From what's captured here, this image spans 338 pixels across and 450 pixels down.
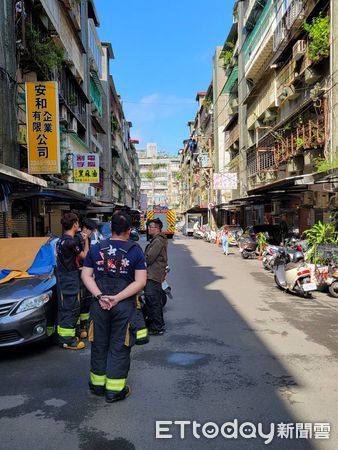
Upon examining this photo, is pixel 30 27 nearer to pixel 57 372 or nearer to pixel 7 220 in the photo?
pixel 7 220

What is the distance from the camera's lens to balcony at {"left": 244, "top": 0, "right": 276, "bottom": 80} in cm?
2547

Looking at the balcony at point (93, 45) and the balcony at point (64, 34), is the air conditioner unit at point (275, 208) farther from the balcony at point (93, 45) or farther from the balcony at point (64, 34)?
the balcony at point (93, 45)

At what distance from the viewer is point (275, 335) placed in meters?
6.93

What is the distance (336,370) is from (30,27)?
598 inches

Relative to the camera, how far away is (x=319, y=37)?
17.7 metres

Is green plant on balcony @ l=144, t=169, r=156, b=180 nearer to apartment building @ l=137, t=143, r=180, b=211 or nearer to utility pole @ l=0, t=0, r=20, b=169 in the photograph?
apartment building @ l=137, t=143, r=180, b=211

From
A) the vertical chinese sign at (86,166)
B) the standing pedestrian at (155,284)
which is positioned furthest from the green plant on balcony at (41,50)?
the standing pedestrian at (155,284)

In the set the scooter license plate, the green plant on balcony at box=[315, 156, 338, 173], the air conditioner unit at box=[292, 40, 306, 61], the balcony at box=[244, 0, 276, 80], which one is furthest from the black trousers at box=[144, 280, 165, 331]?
the balcony at box=[244, 0, 276, 80]

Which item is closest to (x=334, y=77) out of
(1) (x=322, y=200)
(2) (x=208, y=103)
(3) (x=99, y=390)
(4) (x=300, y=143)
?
(4) (x=300, y=143)

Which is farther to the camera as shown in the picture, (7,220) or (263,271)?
(263,271)

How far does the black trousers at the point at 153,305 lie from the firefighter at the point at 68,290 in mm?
1243

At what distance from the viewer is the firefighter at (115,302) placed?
13.7ft

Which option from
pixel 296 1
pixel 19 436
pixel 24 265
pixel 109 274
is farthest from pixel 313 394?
pixel 296 1

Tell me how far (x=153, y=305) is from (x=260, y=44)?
80.9ft
